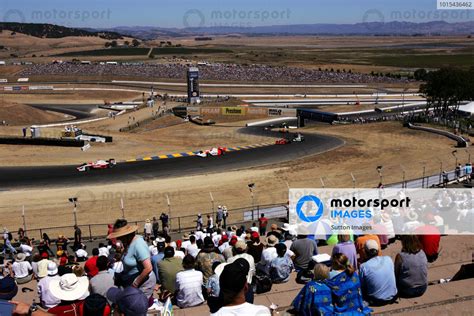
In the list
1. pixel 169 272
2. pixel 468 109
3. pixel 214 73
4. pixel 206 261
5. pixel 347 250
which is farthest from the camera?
pixel 214 73

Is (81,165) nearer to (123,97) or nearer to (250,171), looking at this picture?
(250,171)

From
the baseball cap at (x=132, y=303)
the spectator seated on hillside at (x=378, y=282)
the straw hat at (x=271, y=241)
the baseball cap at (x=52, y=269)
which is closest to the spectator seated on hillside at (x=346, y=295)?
the spectator seated on hillside at (x=378, y=282)

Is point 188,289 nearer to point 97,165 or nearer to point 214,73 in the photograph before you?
point 97,165

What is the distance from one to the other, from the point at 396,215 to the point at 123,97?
72.1m

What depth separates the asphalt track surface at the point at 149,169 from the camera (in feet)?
92.3

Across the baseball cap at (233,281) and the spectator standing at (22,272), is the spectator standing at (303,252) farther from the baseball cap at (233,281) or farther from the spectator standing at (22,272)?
the spectator standing at (22,272)

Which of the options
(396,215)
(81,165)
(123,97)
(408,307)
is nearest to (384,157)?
(81,165)

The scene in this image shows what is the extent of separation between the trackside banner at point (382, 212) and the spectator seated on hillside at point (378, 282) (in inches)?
83.7

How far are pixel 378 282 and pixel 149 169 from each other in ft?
81.1

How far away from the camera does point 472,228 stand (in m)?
12.4

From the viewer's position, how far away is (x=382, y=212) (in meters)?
13.4

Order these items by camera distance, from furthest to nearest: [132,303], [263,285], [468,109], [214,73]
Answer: [214,73] < [468,109] < [263,285] < [132,303]

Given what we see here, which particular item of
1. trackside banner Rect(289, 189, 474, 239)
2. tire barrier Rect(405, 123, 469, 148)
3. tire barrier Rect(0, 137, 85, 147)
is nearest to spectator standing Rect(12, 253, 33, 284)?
trackside banner Rect(289, 189, 474, 239)

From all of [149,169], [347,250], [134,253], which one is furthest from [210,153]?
[134,253]
